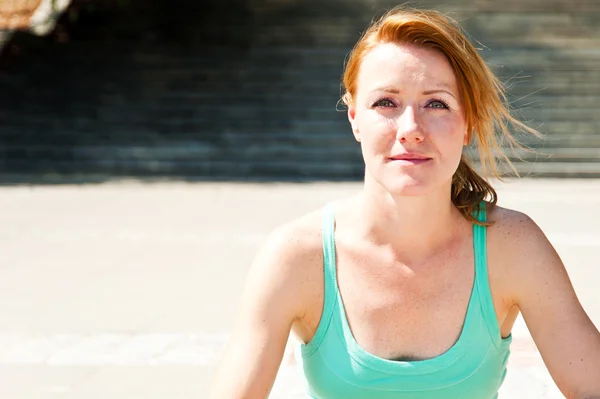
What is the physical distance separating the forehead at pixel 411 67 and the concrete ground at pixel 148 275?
72.4 inches

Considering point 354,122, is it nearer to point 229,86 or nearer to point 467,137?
point 467,137

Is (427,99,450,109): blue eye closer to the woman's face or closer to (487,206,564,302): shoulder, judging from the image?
the woman's face

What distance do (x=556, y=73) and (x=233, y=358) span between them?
12.8m

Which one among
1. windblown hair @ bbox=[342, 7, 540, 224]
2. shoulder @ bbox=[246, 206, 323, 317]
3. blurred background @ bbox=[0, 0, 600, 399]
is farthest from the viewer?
blurred background @ bbox=[0, 0, 600, 399]

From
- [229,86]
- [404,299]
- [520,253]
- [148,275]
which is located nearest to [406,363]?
[404,299]

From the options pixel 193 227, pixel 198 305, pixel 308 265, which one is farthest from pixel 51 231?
pixel 308 265

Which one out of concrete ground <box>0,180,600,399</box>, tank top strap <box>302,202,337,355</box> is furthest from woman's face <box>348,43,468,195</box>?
concrete ground <box>0,180,600,399</box>

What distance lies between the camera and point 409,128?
2.03 m

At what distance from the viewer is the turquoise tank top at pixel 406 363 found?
212cm

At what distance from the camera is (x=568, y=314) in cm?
213

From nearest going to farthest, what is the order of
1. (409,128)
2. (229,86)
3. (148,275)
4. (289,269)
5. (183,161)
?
(409,128) < (289,269) < (148,275) < (183,161) < (229,86)

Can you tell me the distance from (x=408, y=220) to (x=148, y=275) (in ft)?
14.8

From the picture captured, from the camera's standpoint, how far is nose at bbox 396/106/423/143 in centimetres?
203

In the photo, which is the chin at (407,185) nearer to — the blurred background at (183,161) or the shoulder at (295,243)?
the shoulder at (295,243)
